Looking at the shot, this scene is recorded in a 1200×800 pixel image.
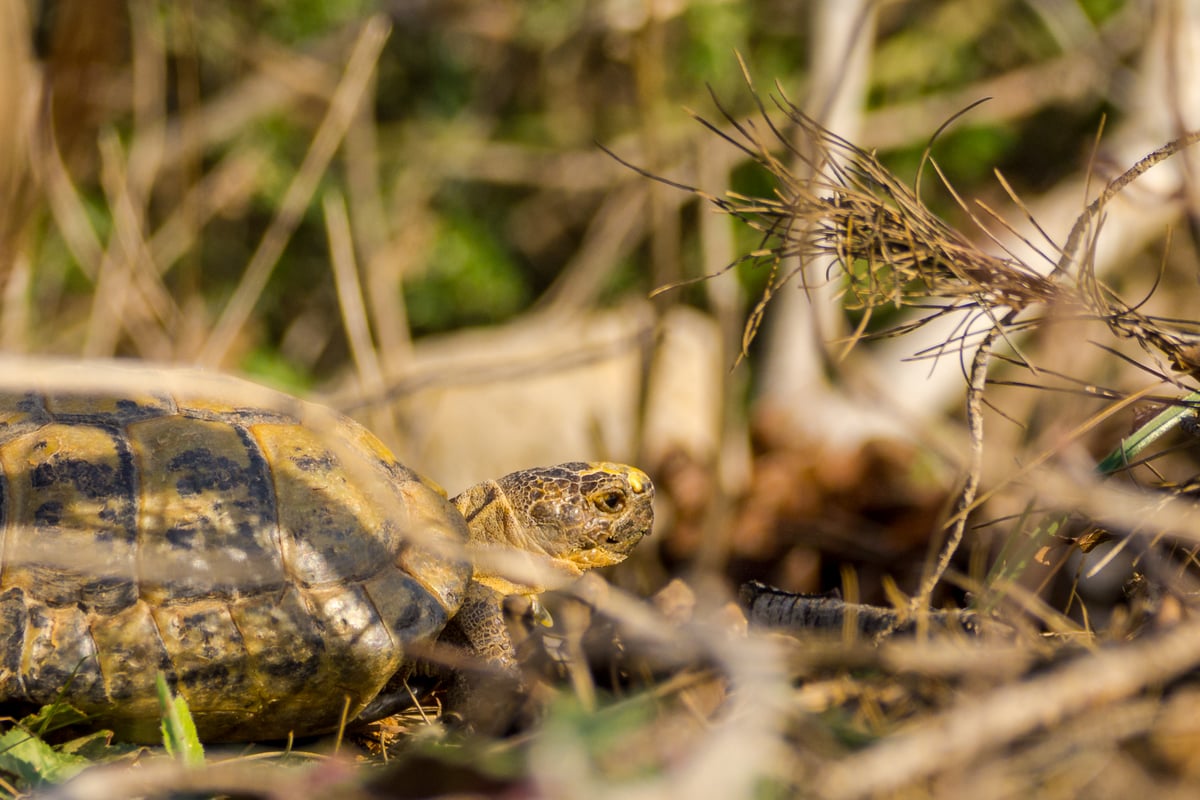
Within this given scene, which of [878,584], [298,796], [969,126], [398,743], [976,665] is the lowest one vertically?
[878,584]

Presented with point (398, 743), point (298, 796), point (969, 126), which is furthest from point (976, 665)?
point (969, 126)

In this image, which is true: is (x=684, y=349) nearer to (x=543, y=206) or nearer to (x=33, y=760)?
(x=543, y=206)

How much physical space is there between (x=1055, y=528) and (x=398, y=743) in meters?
1.20

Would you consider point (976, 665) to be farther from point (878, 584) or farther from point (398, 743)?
point (878, 584)

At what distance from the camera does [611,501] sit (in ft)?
8.34

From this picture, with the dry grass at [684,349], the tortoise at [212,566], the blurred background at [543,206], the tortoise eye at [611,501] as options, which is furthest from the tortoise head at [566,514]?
the blurred background at [543,206]

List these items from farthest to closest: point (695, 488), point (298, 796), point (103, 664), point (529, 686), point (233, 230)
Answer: point (233, 230), point (695, 488), point (103, 664), point (529, 686), point (298, 796)

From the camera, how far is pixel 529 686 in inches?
61.2

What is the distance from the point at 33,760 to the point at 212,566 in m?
0.43

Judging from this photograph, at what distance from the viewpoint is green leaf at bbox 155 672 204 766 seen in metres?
1.55

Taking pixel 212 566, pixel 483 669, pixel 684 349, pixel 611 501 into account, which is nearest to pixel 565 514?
pixel 611 501

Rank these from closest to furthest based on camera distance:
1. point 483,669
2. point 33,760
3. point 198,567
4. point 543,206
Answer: point 483,669
point 33,760
point 198,567
point 543,206

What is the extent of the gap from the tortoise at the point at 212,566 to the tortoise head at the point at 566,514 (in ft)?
1.18

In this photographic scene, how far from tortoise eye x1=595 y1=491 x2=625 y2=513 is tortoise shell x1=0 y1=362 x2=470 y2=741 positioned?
508mm
